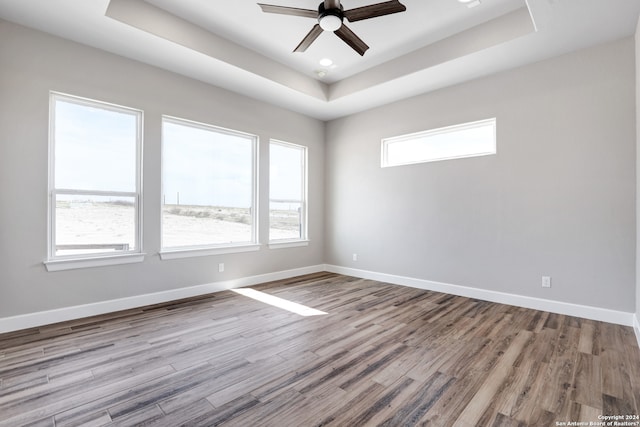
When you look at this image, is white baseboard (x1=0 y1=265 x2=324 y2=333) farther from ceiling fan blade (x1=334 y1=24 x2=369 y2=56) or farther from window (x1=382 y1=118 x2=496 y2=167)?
ceiling fan blade (x1=334 y1=24 x2=369 y2=56)

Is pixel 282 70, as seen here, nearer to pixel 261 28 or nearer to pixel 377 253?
pixel 261 28

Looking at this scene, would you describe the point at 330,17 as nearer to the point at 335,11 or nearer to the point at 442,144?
the point at 335,11

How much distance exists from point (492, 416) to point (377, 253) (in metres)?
3.55

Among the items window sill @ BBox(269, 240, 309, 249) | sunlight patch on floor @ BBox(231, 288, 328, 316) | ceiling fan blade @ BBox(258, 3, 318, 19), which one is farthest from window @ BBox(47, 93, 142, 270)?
ceiling fan blade @ BBox(258, 3, 318, 19)

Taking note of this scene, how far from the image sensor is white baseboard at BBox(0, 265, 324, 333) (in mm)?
2967

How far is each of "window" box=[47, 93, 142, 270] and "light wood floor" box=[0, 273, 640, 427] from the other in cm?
83

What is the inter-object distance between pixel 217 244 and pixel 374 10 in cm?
354

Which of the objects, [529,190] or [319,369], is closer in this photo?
[319,369]

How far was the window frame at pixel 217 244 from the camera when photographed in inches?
156

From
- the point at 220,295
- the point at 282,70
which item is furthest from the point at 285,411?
the point at 282,70

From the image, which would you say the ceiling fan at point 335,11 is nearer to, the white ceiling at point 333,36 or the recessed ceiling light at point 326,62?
the white ceiling at point 333,36

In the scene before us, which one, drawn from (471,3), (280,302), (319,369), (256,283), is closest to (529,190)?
(471,3)

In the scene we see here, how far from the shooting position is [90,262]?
3346mm

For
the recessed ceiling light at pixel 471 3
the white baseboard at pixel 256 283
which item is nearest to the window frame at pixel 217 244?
the white baseboard at pixel 256 283
